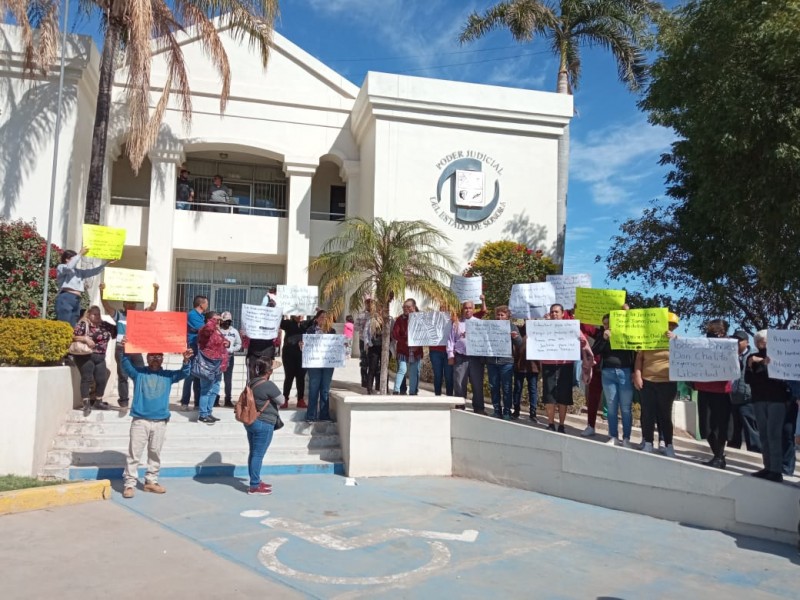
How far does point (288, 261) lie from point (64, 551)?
12.5 meters

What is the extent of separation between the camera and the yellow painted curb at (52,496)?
6.37 meters

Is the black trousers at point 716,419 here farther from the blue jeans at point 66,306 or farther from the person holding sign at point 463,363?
the blue jeans at point 66,306

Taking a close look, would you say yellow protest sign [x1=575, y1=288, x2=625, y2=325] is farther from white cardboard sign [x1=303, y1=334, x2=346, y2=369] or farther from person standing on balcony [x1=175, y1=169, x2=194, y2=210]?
person standing on balcony [x1=175, y1=169, x2=194, y2=210]

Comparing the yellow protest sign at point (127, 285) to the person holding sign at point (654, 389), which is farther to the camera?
the yellow protest sign at point (127, 285)

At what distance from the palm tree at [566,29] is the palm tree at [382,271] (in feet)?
27.8

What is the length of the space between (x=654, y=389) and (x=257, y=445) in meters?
4.64

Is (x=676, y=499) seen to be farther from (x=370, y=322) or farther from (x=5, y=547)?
(x=5, y=547)

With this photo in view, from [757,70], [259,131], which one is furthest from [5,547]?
[259,131]

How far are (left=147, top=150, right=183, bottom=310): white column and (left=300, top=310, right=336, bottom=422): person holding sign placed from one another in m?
8.11

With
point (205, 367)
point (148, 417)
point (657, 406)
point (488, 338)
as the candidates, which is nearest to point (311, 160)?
point (205, 367)

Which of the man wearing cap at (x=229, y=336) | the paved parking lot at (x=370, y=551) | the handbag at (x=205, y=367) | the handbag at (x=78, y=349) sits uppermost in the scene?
the man wearing cap at (x=229, y=336)

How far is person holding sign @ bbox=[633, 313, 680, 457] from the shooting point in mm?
7492

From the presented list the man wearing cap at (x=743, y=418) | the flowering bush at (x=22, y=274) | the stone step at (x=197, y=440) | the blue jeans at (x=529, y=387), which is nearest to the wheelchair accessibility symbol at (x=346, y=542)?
the stone step at (x=197, y=440)

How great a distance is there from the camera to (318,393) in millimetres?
9922
